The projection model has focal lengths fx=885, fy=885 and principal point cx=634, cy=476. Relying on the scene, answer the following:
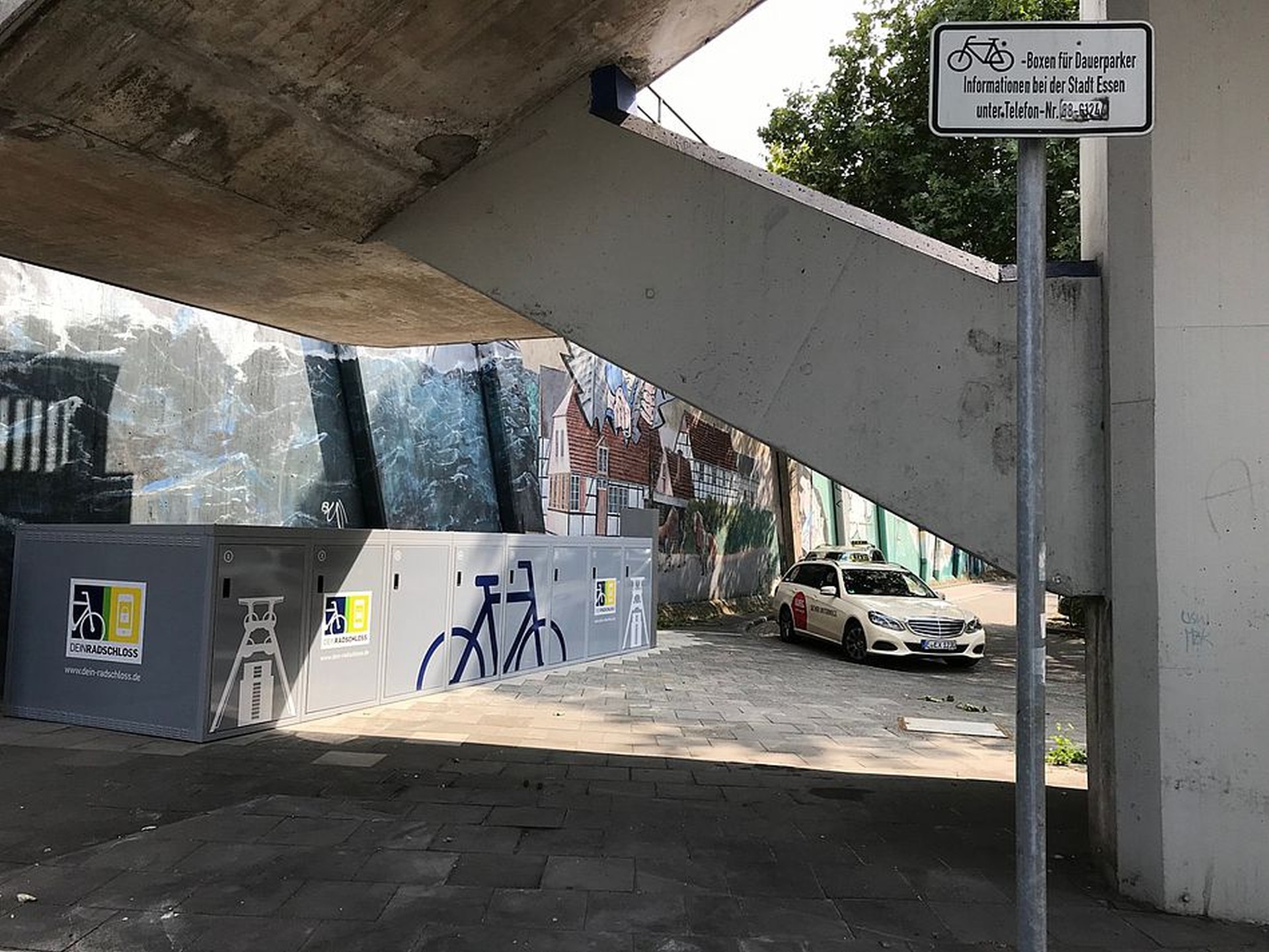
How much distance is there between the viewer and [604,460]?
1814 cm

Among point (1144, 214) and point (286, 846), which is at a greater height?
point (1144, 214)

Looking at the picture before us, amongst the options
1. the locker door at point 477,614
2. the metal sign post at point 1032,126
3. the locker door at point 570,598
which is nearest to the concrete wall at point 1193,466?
the metal sign post at point 1032,126

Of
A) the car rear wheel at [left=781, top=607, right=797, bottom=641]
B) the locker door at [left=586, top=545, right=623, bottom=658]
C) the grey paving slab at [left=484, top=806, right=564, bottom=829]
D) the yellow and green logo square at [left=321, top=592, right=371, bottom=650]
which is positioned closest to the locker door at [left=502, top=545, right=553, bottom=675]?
the locker door at [left=586, top=545, right=623, bottom=658]

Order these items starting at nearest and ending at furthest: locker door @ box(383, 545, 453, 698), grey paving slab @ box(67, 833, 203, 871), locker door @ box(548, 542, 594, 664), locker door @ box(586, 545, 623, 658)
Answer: grey paving slab @ box(67, 833, 203, 871) < locker door @ box(383, 545, 453, 698) < locker door @ box(548, 542, 594, 664) < locker door @ box(586, 545, 623, 658)

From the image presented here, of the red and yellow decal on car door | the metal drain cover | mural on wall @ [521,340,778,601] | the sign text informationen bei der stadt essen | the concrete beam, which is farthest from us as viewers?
mural on wall @ [521,340,778,601]

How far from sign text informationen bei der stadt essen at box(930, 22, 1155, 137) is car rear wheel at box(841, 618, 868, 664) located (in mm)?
11324

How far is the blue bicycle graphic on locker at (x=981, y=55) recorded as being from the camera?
2.42 metres

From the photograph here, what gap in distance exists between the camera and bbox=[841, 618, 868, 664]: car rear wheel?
13.1 metres

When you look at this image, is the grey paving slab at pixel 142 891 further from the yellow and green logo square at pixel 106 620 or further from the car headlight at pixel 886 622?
the car headlight at pixel 886 622

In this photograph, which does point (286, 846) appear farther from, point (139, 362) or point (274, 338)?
point (274, 338)

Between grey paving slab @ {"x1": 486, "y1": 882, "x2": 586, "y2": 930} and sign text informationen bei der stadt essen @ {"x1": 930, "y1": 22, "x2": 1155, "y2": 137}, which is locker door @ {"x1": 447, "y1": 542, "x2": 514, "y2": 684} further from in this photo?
sign text informationen bei der stadt essen @ {"x1": 930, "y1": 22, "x2": 1155, "y2": 137}

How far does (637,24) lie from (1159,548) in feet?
13.0

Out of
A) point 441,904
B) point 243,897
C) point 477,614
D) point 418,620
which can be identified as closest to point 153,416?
point 418,620

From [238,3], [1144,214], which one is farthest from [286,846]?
[1144,214]
